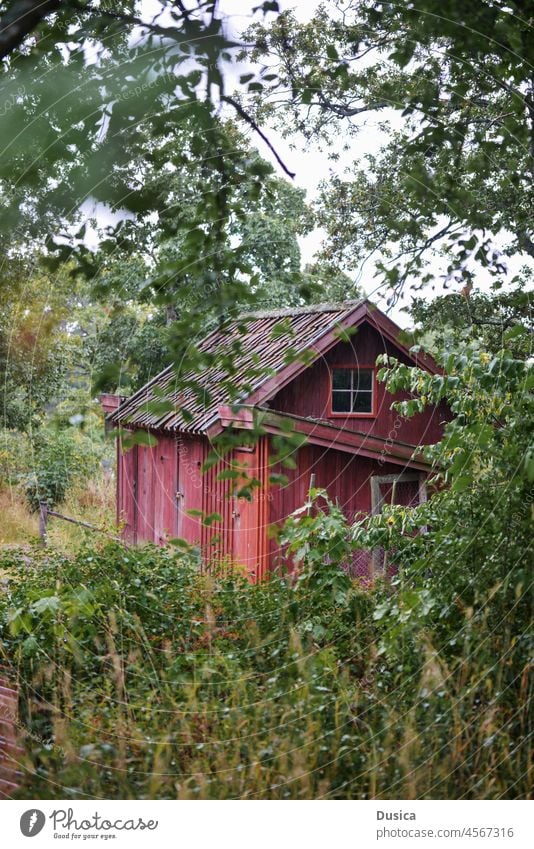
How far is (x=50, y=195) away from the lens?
2.25 m

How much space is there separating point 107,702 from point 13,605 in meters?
0.63

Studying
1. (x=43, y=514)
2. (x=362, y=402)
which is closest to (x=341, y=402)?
(x=362, y=402)

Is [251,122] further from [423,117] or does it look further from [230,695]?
[230,695]

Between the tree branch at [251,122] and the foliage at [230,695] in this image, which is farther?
the tree branch at [251,122]

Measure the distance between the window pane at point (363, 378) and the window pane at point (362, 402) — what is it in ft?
0.09

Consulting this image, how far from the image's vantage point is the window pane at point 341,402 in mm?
2295

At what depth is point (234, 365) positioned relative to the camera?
218 cm

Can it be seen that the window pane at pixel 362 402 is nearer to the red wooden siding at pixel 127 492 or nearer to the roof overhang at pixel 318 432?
the roof overhang at pixel 318 432

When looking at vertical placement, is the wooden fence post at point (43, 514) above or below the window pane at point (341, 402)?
below

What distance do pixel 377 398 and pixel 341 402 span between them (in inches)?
11.5

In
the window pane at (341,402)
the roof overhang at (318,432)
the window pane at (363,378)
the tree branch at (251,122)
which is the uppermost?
the tree branch at (251,122)

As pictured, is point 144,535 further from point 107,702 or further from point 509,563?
point 509,563

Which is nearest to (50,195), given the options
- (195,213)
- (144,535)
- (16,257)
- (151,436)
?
(16,257)

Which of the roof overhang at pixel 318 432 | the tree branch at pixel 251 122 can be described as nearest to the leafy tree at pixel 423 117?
the tree branch at pixel 251 122
